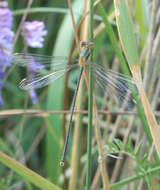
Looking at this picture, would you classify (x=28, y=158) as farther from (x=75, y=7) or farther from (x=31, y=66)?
(x=31, y=66)

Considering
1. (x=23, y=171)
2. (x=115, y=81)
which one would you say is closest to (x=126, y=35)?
(x=115, y=81)

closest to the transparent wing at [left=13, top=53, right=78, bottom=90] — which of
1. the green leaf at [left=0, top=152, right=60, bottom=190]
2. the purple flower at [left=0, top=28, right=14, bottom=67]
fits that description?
the purple flower at [left=0, top=28, right=14, bottom=67]

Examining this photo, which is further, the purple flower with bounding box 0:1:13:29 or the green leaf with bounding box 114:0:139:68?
the purple flower with bounding box 0:1:13:29

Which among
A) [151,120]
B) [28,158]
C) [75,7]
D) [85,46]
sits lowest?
[28,158]

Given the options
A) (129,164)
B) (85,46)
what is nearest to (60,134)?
(129,164)

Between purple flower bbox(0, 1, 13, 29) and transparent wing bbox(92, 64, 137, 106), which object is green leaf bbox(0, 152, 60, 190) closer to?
transparent wing bbox(92, 64, 137, 106)

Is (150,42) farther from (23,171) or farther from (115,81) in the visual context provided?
(23,171)
